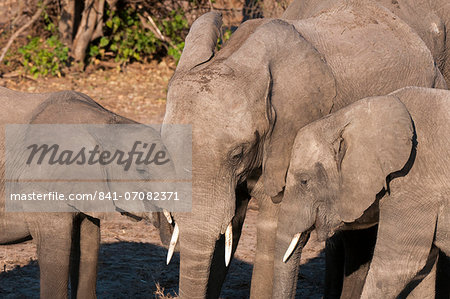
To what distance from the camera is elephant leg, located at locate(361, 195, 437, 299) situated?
164 inches

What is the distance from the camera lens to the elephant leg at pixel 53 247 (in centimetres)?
470

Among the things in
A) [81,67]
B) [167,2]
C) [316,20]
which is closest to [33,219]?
[316,20]

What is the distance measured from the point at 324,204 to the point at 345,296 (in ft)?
3.76

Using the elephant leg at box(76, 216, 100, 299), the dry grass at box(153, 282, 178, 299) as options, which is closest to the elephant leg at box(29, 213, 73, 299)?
the elephant leg at box(76, 216, 100, 299)

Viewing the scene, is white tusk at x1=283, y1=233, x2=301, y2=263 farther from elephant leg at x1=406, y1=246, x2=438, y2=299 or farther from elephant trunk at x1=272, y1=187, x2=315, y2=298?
elephant leg at x1=406, y1=246, x2=438, y2=299

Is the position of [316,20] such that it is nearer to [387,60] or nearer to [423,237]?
[387,60]

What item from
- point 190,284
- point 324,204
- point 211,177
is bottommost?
point 190,284

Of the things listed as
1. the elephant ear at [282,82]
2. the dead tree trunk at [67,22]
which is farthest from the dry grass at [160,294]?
the dead tree trunk at [67,22]

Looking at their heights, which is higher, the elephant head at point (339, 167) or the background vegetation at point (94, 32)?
the elephant head at point (339, 167)

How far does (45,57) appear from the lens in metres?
11.3

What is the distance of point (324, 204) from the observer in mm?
4434

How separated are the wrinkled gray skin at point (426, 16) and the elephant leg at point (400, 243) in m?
1.73

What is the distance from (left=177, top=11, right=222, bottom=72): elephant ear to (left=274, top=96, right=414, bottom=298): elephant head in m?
0.67

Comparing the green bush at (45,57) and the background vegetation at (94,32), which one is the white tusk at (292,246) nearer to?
the background vegetation at (94,32)
